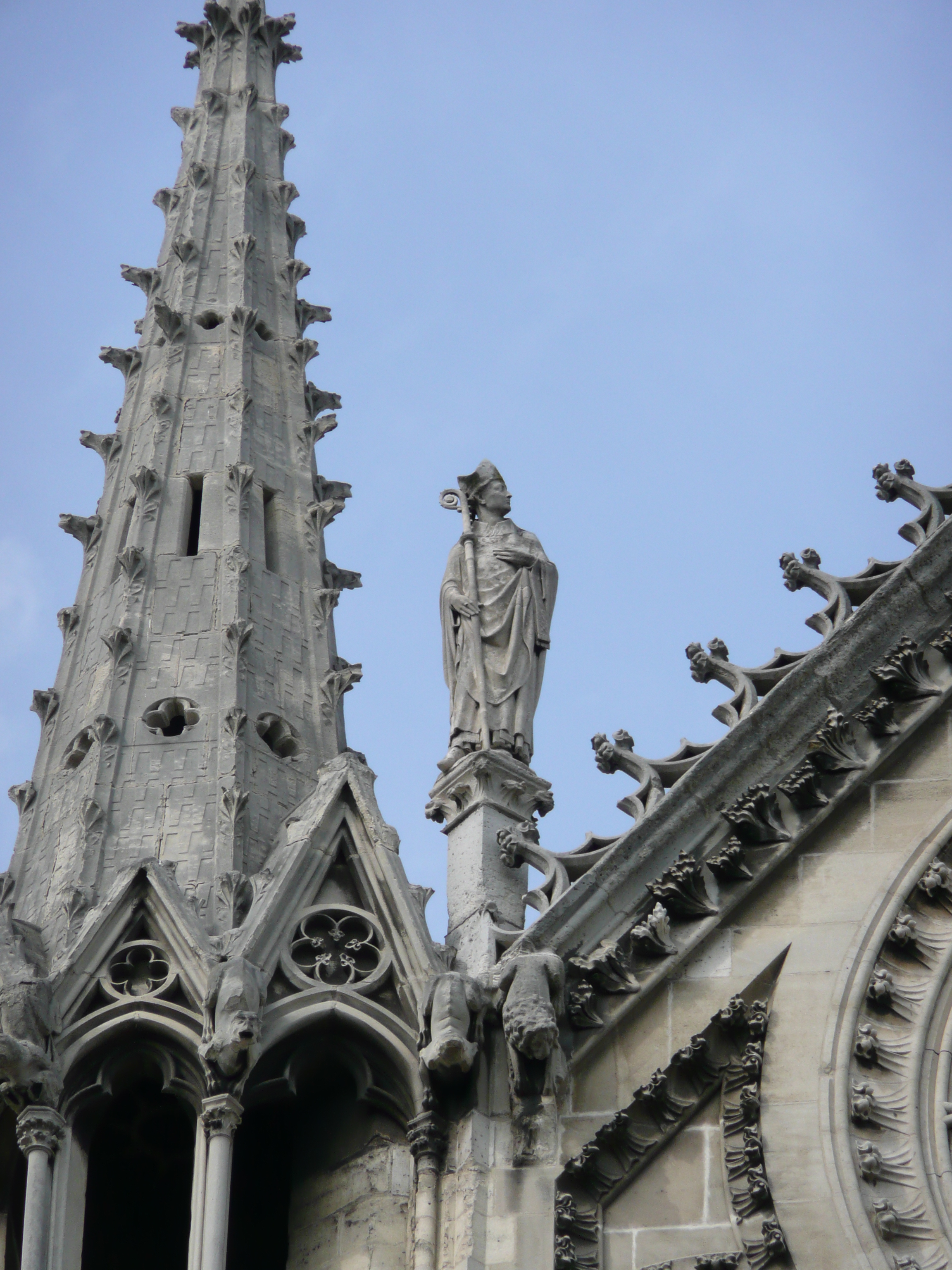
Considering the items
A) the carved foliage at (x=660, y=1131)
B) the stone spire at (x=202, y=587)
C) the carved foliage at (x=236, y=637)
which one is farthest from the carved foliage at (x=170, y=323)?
the carved foliage at (x=660, y=1131)

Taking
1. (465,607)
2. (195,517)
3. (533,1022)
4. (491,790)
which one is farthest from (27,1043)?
(195,517)

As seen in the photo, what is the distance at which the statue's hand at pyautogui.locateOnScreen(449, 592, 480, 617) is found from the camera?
18609 millimetres

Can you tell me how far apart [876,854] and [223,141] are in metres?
11.8

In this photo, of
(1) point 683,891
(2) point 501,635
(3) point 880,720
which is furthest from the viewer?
(2) point 501,635

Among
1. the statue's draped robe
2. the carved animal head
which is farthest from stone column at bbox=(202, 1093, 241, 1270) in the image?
the statue's draped robe

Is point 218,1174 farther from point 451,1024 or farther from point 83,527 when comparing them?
point 83,527

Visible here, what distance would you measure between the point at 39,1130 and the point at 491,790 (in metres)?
3.57

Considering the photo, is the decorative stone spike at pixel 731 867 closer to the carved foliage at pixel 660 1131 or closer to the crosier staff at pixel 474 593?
the carved foliage at pixel 660 1131

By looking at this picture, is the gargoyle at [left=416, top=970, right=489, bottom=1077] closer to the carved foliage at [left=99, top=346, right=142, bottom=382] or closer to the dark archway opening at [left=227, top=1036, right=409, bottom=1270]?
the dark archway opening at [left=227, top=1036, right=409, bottom=1270]

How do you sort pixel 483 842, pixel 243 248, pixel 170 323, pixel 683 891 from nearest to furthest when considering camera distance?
pixel 683 891, pixel 483 842, pixel 170 323, pixel 243 248

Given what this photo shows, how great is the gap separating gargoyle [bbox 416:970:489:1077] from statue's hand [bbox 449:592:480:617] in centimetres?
308

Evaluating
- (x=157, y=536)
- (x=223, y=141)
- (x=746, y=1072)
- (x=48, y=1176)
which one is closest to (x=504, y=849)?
(x=746, y=1072)

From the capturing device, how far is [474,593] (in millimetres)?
18750

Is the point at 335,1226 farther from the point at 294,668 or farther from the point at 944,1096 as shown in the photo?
the point at 294,668
